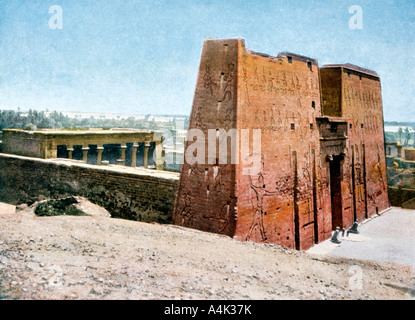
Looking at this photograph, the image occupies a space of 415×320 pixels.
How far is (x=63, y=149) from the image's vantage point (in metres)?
21.8

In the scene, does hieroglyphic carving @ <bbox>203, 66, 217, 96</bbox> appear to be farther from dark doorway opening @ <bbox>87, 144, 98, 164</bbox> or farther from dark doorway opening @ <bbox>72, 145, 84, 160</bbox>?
dark doorway opening @ <bbox>87, 144, 98, 164</bbox>

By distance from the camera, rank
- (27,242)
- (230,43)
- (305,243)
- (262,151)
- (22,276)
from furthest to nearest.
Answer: (305,243)
(262,151)
(230,43)
(27,242)
(22,276)

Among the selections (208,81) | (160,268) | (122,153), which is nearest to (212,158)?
(208,81)

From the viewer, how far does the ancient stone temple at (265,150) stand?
10461 millimetres

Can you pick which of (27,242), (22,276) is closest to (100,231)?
(27,242)

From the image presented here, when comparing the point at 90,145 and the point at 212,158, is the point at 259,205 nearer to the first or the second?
the point at 212,158

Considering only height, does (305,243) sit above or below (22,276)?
below

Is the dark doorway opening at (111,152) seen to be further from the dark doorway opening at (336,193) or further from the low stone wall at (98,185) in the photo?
the dark doorway opening at (336,193)

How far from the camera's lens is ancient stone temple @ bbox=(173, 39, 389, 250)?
10.5 metres

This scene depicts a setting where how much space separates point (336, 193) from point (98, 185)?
31.2 feet

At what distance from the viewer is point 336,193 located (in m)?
16.6

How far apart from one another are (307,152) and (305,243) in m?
3.06

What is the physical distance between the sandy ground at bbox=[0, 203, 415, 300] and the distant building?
10.6 metres
